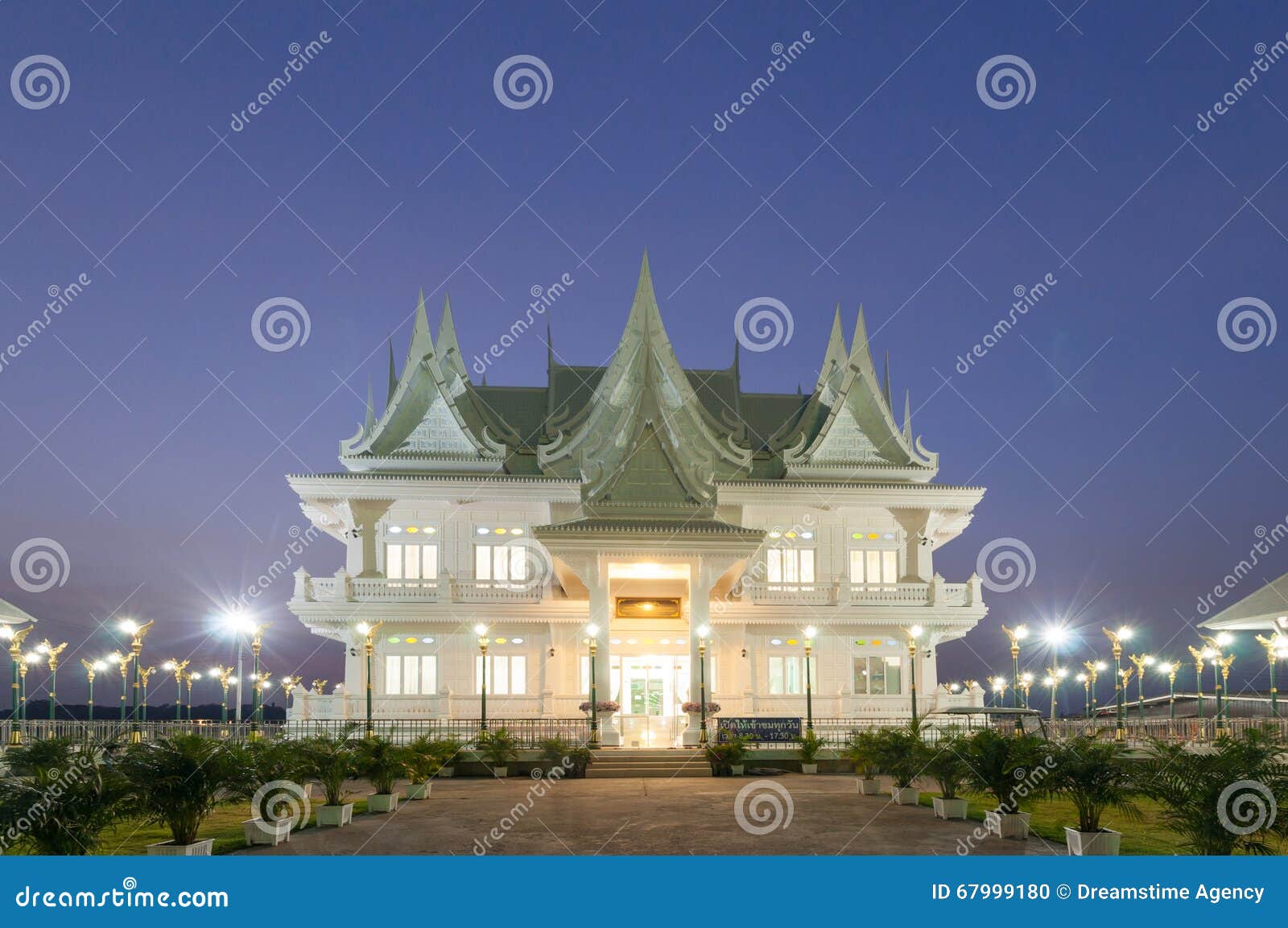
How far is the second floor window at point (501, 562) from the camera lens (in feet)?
127

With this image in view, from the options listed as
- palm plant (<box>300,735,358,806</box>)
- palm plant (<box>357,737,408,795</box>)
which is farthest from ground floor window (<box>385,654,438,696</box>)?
palm plant (<box>300,735,358,806</box>)

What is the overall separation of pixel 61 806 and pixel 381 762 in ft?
27.2

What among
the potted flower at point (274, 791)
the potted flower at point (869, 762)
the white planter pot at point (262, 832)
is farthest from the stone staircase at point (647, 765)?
the white planter pot at point (262, 832)

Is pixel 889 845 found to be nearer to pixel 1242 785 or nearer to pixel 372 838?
pixel 1242 785

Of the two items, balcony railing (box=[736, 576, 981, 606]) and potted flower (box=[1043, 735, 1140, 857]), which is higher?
balcony railing (box=[736, 576, 981, 606])

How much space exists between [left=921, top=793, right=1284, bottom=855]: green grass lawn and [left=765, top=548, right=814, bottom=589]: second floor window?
A: 1667 cm

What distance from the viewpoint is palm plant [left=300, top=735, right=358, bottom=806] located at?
17438 mm

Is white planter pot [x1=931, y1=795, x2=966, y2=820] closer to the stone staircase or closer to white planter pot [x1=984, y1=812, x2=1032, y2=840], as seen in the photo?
white planter pot [x1=984, y1=812, x2=1032, y2=840]

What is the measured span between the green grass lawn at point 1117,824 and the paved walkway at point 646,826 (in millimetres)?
916

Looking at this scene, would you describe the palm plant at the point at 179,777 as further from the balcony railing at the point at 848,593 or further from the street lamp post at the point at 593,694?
the balcony railing at the point at 848,593

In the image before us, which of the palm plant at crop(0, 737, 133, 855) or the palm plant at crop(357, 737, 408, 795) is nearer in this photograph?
the palm plant at crop(0, 737, 133, 855)

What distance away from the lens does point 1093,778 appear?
13953 millimetres

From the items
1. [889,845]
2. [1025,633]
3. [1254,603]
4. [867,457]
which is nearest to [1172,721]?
[1254,603]

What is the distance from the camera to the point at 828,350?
46.0 meters
